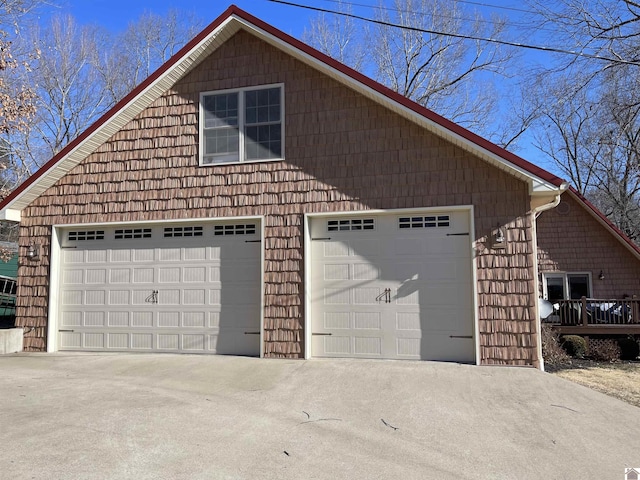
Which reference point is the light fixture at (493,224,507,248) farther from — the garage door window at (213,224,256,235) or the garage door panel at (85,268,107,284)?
the garage door panel at (85,268,107,284)

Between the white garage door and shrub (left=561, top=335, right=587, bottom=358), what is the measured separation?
11.6 ft

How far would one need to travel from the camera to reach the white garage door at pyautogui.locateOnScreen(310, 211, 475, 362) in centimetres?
796

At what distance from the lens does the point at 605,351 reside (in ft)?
33.2

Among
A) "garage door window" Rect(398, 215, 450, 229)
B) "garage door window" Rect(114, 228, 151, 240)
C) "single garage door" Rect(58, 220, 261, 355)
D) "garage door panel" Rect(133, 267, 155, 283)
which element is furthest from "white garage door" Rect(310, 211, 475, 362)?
"garage door window" Rect(114, 228, 151, 240)

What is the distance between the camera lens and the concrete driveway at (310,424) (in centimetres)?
402

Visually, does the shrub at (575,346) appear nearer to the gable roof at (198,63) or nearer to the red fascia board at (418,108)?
the gable roof at (198,63)

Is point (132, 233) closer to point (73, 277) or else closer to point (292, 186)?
point (73, 277)

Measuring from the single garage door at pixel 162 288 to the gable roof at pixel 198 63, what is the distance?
49.8 inches

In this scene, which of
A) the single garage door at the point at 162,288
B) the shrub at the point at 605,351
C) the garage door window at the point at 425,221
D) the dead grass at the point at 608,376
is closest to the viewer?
the dead grass at the point at 608,376

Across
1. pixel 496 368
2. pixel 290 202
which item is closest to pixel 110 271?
pixel 290 202

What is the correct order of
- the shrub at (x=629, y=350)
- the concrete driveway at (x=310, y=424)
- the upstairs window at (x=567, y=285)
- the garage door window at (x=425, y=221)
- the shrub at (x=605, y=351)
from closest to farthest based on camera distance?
the concrete driveway at (x=310, y=424)
the garage door window at (x=425, y=221)
the shrub at (x=605, y=351)
the shrub at (x=629, y=350)
the upstairs window at (x=567, y=285)

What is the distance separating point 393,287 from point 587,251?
10458mm

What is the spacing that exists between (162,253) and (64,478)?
5831 millimetres

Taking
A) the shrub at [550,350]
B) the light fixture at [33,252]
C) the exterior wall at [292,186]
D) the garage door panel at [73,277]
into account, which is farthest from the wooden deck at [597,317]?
the light fixture at [33,252]
